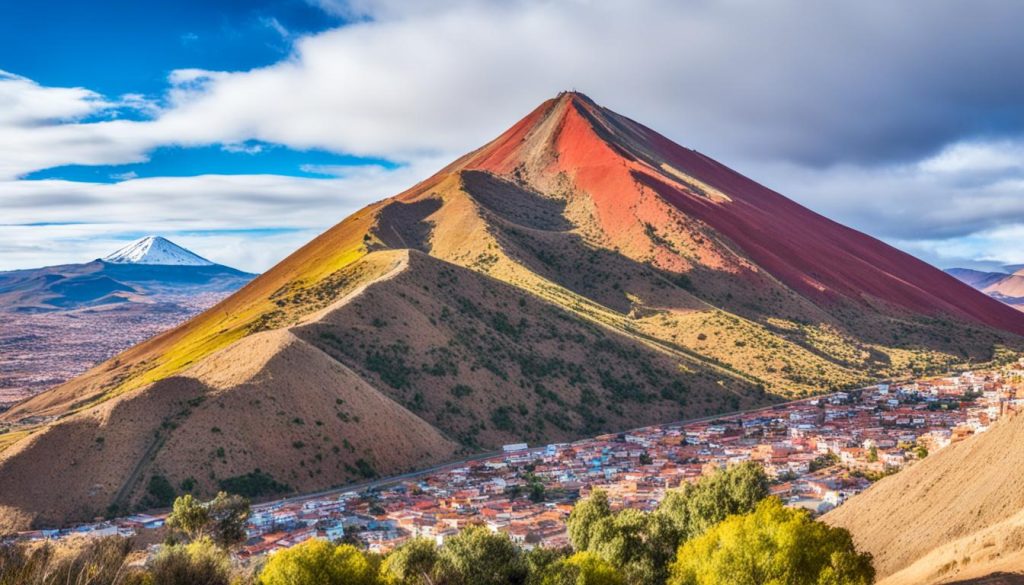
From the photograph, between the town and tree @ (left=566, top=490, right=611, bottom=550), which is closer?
tree @ (left=566, top=490, right=611, bottom=550)

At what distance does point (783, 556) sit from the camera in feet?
65.2

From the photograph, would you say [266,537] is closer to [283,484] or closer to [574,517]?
[283,484]

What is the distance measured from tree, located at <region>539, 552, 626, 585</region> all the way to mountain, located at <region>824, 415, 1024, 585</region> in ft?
25.9

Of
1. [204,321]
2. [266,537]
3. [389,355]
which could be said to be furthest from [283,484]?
[204,321]

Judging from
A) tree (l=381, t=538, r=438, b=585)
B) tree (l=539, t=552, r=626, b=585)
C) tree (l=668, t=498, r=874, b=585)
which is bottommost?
tree (l=381, t=538, r=438, b=585)

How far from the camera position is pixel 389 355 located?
206 ft

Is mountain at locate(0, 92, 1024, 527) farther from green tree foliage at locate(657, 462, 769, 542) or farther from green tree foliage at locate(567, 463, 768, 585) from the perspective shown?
green tree foliage at locate(657, 462, 769, 542)

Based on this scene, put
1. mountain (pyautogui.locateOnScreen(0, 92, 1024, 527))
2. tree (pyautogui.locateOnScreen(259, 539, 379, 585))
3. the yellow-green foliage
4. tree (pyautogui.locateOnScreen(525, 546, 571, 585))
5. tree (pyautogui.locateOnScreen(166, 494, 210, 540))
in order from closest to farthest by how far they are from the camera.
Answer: tree (pyautogui.locateOnScreen(259, 539, 379, 585))
tree (pyautogui.locateOnScreen(525, 546, 571, 585))
tree (pyautogui.locateOnScreen(166, 494, 210, 540))
mountain (pyautogui.locateOnScreen(0, 92, 1024, 527))
the yellow-green foliage

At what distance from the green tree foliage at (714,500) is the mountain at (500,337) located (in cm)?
2424

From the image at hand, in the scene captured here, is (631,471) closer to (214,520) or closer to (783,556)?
(214,520)

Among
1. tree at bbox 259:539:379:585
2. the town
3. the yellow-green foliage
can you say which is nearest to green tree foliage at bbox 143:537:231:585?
tree at bbox 259:539:379:585

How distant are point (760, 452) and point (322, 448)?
26978mm

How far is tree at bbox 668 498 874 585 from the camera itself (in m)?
19.7

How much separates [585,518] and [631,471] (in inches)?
777
